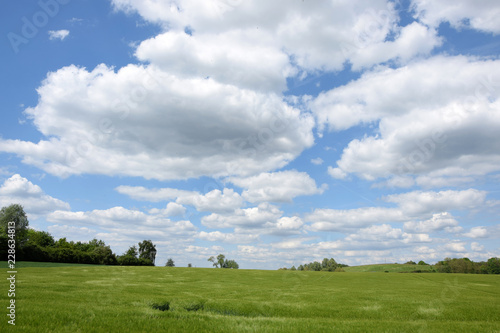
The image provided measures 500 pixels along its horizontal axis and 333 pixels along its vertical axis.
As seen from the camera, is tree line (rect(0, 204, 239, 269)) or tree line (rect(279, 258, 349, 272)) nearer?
tree line (rect(0, 204, 239, 269))

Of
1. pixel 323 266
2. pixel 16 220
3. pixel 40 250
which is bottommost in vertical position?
pixel 323 266

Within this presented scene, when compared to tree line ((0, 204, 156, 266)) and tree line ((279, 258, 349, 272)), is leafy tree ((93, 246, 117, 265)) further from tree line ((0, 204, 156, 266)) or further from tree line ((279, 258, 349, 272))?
tree line ((279, 258, 349, 272))

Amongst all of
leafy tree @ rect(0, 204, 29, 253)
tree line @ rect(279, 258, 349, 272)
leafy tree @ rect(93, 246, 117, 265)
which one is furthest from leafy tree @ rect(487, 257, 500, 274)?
leafy tree @ rect(0, 204, 29, 253)

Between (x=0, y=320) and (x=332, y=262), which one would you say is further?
(x=332, y=262)

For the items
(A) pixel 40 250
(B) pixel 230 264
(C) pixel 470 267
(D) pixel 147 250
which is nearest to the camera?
(A) pixel 40 250

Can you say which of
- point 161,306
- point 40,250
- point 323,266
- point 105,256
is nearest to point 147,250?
point 105,256

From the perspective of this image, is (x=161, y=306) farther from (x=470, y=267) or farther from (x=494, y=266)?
(x=494, y=266)

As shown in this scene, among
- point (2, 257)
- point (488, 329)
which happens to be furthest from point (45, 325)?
point (2, 257)

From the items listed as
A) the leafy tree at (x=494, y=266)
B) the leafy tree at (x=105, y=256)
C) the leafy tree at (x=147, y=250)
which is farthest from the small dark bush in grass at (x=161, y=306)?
the leafy tree at (x=494, y=266)

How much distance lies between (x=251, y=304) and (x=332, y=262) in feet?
564

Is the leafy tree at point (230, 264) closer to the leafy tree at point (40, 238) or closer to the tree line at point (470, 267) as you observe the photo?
the leafy tree at point (40, 238)

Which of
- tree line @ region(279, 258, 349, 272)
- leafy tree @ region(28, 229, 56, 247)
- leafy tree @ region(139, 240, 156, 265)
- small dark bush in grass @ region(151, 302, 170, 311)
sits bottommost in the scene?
tree line @ region(279, 258, 349, 272)

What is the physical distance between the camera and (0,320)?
11.4 metres

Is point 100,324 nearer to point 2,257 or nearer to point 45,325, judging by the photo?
point 45,325
